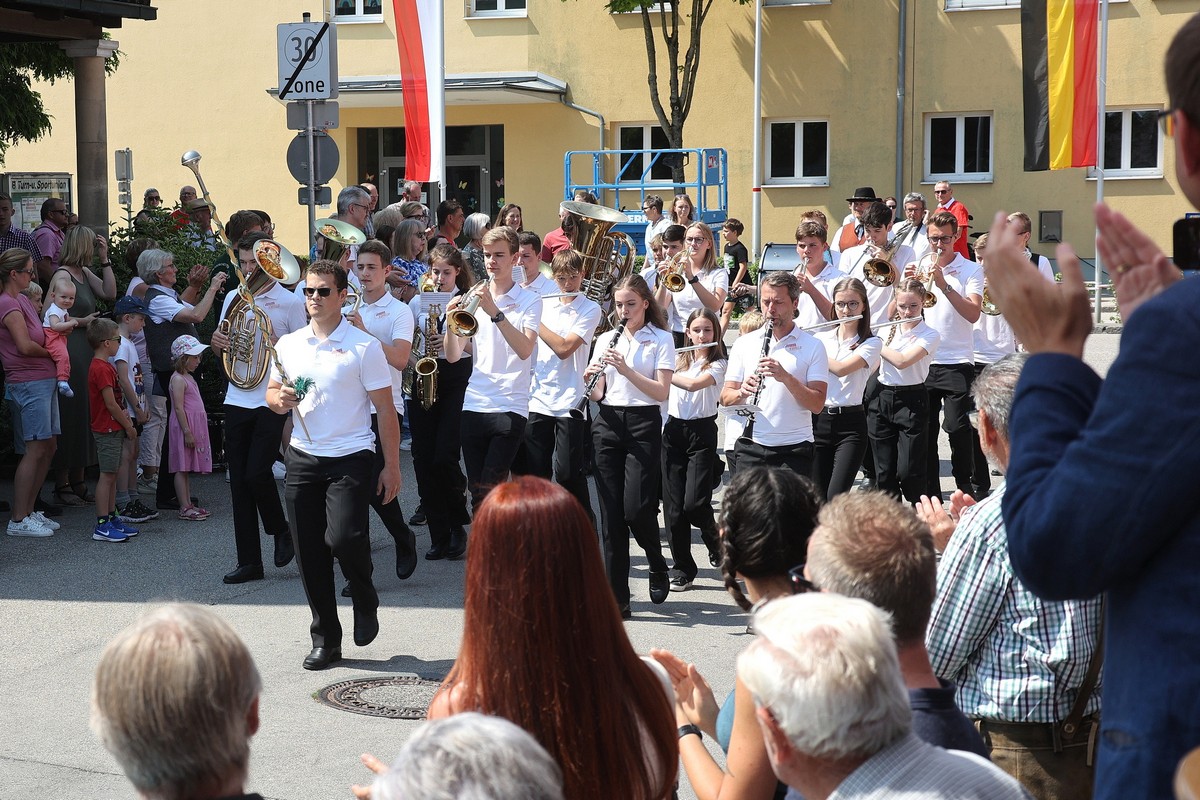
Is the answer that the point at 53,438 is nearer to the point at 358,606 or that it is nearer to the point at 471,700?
the point at 358,606

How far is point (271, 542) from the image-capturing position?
32.2 feet

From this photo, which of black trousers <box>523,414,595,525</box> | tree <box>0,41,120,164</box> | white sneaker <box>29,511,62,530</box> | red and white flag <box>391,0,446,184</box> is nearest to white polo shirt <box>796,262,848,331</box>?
black trousers <box>523,414,595,525</box>

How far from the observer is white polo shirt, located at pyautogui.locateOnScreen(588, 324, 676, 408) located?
26.2 feet

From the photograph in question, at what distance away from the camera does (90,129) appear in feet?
52.5

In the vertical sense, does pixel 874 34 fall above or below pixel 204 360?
above

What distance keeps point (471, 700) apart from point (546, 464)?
564cm

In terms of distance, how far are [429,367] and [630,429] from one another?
1837 millimetres

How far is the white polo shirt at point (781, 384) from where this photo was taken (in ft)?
25.8

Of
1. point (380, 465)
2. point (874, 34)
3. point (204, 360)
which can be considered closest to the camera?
point (380, 465)

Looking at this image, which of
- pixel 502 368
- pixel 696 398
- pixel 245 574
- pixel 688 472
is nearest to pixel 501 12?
pixel 502 368

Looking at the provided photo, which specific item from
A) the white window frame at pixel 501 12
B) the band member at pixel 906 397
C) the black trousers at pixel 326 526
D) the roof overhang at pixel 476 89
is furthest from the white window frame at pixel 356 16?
the black trousers at pixel 326 526

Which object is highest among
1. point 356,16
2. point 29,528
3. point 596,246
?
point 356,16

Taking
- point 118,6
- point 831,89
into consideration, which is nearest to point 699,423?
point 118,6

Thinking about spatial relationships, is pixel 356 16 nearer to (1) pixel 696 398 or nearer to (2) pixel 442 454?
(2) pixel 442 454
